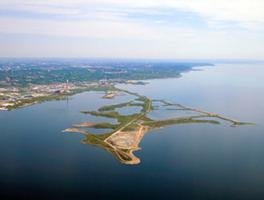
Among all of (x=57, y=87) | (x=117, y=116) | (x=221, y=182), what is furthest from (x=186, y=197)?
(x=57, y=87)

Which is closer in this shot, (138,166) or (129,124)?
(138,166)

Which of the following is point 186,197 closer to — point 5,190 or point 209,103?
point 5,190

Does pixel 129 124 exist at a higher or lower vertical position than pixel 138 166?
higher

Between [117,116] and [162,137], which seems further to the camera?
[117,116]

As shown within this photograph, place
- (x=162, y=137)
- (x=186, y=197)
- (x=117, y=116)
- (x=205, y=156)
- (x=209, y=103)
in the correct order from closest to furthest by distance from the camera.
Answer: (x=186, y=197) < (x=205, y=156) < (x=162, y=137) < (x=117, y=116) < (x=209, y=103)

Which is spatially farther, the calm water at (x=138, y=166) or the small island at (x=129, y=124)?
the small island at (x=129, y=124)

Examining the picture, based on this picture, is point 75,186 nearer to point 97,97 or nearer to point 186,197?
point 186,197

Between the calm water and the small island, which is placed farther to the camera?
the small island

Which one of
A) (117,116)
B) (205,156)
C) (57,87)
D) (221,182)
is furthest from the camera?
(57,87)
